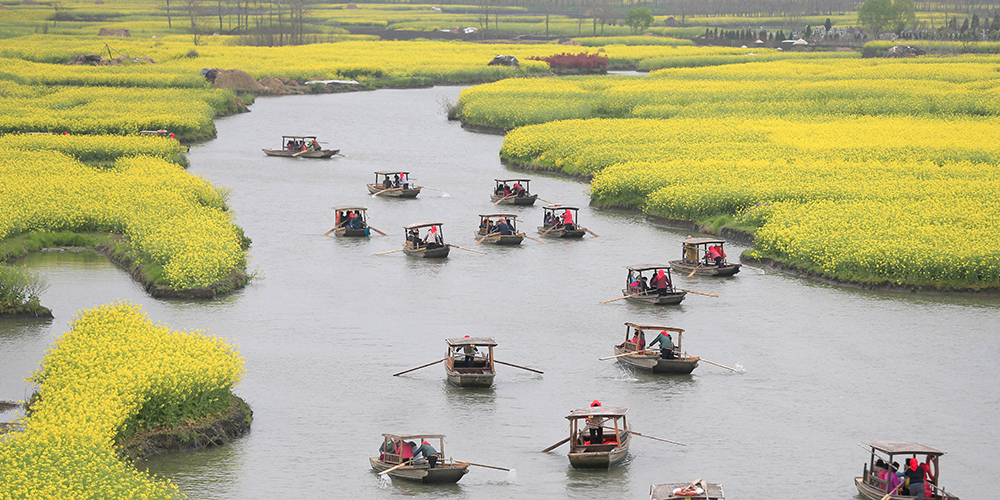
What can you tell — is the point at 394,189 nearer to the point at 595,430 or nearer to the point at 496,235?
the point at 496,235

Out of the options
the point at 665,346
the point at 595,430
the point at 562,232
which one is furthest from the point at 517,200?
the point at 595,430

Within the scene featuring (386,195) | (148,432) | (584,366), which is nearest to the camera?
(148,432)

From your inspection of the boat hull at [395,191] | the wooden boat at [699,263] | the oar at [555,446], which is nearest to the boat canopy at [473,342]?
the oar at [555,446]

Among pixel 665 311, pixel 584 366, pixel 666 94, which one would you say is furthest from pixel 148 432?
pixel 666 94

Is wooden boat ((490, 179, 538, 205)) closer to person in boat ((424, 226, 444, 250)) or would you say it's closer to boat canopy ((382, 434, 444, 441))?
person in boat ((424, 226, 444, 250))

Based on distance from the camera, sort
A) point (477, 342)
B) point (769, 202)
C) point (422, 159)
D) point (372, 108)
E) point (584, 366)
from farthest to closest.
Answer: point (372, 108) < point (422, 159) < point (769, 202) < point (584, 366) < point (477, 342)

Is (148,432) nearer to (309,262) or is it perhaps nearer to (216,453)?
(216,453)

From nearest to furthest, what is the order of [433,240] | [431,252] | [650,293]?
[650,293]
[431,252]
[433,240]
